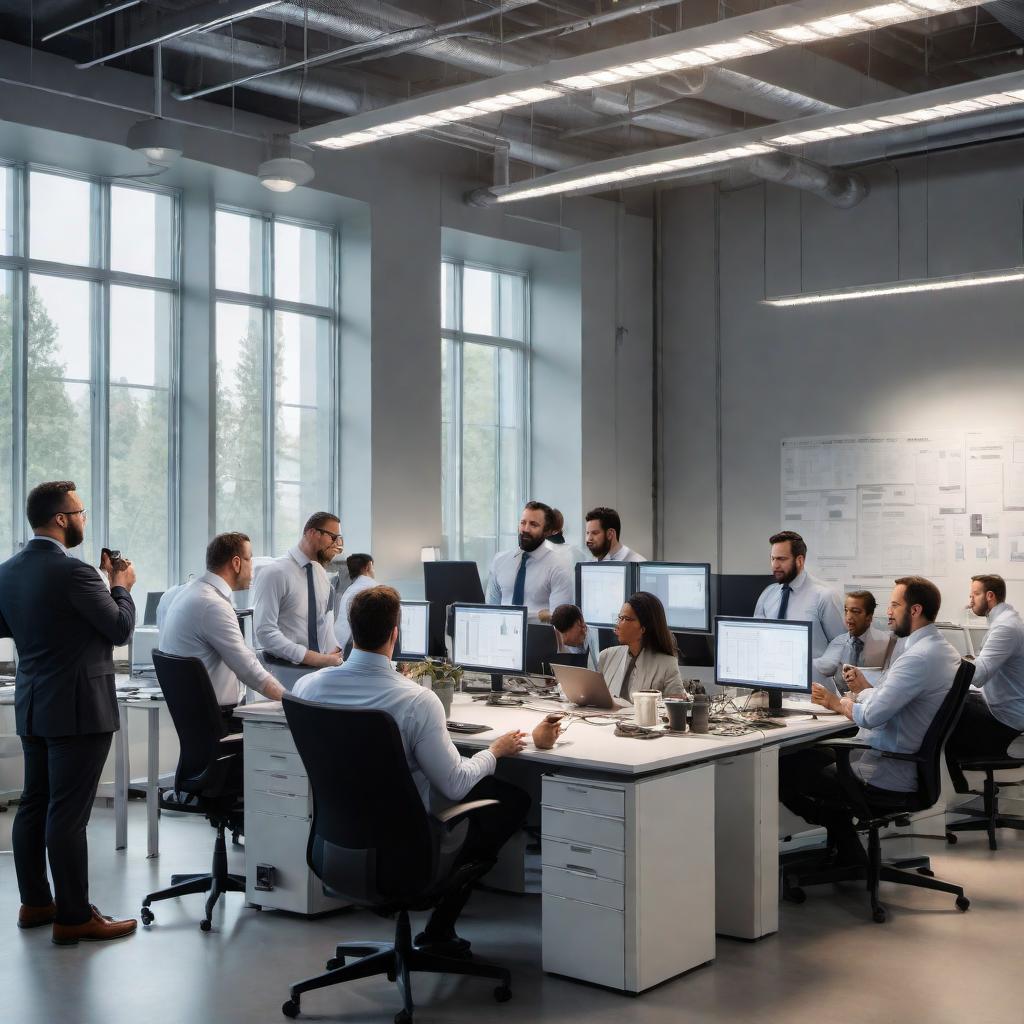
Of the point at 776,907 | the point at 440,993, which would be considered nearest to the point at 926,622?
the point at 776,907

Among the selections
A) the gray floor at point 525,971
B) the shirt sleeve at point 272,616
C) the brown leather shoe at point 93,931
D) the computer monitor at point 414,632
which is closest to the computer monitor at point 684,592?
the computer monitor at point 414,632

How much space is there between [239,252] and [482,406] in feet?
8.14

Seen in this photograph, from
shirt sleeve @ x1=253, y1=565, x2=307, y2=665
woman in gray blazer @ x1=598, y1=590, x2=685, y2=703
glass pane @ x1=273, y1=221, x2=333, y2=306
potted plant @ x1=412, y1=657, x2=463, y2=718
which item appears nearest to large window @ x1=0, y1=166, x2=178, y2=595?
glass pane @ x1=273, y1=221, x2=333, y2=306

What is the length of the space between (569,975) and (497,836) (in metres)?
0.52

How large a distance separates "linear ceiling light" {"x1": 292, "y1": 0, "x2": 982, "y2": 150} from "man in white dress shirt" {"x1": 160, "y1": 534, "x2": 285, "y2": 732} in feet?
6.63

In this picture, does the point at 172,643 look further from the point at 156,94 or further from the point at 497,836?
the point at 156,94

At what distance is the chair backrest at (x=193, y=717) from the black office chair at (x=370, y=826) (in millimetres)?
1046

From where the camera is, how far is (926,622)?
15.9ft

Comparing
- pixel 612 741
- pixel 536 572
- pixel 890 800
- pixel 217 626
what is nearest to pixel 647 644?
pixel 612 741

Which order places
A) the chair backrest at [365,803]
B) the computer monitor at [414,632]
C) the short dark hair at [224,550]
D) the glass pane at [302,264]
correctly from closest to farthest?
the chair backrest at [365,803]
the short dark hair at [224,550]
the computer monitor at [414,632]
the glass pane at [302,264]

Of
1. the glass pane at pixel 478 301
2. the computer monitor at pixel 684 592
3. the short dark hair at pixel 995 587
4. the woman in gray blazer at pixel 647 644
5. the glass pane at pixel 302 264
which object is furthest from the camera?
the glass pane at pixel 478 301

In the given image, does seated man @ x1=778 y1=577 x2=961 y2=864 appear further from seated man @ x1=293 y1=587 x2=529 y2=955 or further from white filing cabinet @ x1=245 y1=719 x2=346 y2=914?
white filing cabinet @ x1=245 y1=719 x2=346 y2=914

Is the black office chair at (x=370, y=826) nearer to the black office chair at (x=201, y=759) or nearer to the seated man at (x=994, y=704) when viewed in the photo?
the black office chair at (x=201, y=759)

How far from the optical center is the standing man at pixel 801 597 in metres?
6.05
